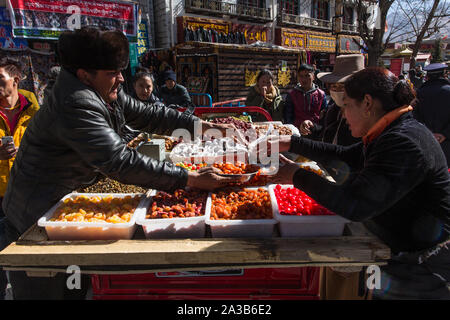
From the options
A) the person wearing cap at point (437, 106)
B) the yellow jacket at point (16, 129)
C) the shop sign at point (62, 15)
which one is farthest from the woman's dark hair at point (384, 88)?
the shop sign at point (62, 15)

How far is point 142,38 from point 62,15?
4034mm

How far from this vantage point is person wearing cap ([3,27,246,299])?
5.49 ft

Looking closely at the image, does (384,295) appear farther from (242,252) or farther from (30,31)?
(30,31)

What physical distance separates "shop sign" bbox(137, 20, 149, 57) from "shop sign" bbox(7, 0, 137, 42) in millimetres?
1714

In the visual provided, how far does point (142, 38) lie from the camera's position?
515 inches

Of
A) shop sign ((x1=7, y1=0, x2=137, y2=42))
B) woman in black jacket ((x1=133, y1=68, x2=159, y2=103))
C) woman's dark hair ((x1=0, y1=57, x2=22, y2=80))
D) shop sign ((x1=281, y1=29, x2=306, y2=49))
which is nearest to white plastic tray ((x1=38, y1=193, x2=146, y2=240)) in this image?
woman's dark hair ((x1=0, y1=57, x2=22, y2=80))

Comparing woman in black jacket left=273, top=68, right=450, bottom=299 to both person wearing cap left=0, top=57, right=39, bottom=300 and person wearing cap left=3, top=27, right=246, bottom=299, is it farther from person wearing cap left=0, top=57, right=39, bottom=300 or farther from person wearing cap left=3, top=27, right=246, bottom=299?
person wearing cap left=0, top=57, right=39, bottom=300

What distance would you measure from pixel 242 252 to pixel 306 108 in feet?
14.0

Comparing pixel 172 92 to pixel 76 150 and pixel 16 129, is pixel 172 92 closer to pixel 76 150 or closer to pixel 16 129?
pixel 16 129

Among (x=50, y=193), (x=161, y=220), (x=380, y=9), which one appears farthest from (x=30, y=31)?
(x=380, y=9)

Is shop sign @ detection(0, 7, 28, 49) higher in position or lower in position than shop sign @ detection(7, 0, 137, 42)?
lower

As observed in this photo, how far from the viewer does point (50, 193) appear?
1.95 m

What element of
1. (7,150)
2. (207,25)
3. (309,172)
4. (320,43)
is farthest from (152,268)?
(320,43)

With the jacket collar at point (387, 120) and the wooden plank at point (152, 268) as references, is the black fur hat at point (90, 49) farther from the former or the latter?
the jacket collar at point (387, 120)
